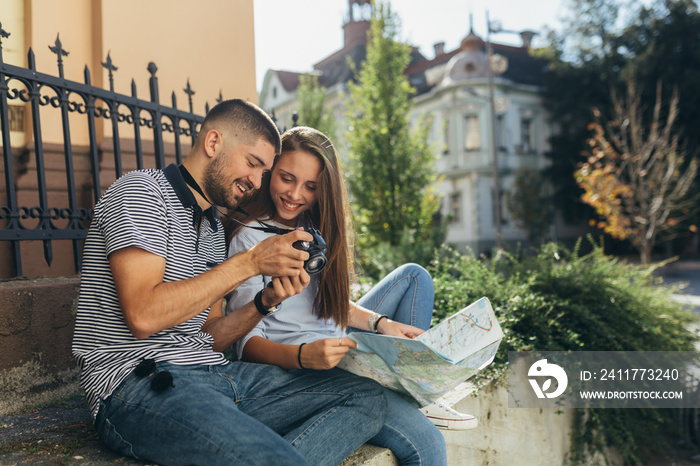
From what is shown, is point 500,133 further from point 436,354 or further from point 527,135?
point 436,354

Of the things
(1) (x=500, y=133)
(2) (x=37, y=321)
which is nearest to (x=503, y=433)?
(2) (x=37, y=321)

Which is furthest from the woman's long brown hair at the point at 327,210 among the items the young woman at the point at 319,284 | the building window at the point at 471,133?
the building window at the point at 471,133

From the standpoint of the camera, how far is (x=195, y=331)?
2146 mm

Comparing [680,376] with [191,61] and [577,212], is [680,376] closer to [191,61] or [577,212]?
[191,61]

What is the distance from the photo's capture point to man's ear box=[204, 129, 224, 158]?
2301mm

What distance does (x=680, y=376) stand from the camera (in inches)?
190

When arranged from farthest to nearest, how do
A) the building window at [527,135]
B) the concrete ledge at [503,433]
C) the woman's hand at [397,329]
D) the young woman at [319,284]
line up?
the building window at [527,135], the concrete ledge at [503,433], the woman's hand at [397,329], the young woman at [319,284]

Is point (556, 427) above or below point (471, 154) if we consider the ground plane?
below

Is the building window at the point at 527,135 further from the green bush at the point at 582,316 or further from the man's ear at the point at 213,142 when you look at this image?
the man's ear at the point at 213,142

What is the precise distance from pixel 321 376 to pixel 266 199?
3.31 feet

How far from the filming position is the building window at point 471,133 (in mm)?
28688

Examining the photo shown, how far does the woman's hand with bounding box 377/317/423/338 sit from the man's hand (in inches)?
37.0

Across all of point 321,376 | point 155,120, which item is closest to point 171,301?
point 321,376

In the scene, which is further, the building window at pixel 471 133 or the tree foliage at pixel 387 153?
the building window at pixel 471 133
